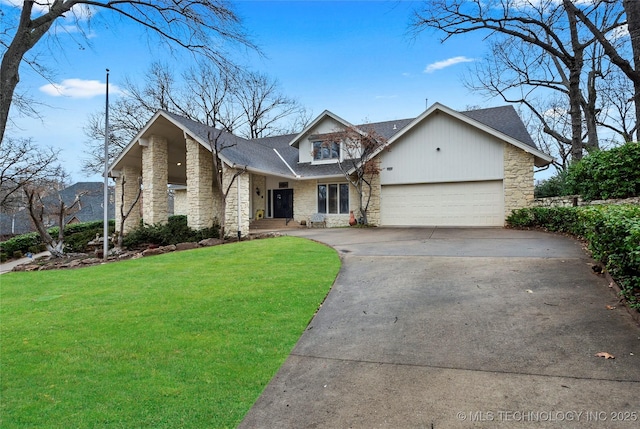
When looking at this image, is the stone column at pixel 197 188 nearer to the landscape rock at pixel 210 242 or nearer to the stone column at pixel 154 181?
the landscape rock at pixel 210 242

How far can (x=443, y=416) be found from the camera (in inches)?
111

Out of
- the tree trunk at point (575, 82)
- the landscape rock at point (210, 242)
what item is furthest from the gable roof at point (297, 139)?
the landscape rock at point (210, 242)

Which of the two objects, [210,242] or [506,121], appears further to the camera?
[506,121]

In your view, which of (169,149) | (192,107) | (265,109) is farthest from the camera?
(265,109)

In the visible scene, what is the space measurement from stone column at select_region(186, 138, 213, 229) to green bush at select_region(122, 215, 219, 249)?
591 mm

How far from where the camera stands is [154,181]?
18.0 m

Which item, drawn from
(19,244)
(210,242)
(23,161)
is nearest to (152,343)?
(210,242)

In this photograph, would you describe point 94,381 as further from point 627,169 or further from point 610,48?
point 610,48

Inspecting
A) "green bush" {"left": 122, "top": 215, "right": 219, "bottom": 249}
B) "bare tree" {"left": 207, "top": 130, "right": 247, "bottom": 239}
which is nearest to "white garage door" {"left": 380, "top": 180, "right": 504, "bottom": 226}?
"bare tree" {"left": 207, "top": 130, "right": 247, "bottom": 239}

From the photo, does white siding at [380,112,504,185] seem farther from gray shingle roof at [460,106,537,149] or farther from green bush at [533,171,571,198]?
green bush at [533,171,571,198]

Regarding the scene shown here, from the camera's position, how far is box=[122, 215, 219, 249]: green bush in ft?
51.8

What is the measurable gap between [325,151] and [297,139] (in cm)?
195

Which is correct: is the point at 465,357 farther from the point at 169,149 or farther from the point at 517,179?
the point at 169,149

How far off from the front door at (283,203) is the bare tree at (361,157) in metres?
4.30
